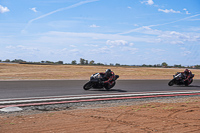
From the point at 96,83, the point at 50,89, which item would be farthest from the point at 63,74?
the point at 96,83

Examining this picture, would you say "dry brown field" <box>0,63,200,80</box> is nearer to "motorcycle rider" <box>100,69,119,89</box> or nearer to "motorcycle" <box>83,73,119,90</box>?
"motorcycle" <box>83,73,119,90</box>

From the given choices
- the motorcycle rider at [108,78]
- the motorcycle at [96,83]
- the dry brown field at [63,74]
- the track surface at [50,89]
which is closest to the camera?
the track surface at [50,89]

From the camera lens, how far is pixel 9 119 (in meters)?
7.11

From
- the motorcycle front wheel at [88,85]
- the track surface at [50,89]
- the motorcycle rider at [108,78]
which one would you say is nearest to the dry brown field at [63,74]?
the track surface at [50,89]

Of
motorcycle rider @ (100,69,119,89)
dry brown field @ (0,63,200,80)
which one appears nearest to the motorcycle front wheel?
motorcycle rider @ (100,69,119,89)

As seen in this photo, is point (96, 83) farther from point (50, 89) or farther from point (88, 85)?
point (50, 89)

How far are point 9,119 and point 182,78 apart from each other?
15718 millimetres

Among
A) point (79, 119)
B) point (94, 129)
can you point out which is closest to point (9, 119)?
point (79, 119)

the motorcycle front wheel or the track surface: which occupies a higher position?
the motorcycle front wheel

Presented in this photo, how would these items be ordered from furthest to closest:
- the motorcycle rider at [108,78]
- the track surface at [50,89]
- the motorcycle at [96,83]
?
the motorcycle rider at [108,78]
the motorcycle at [96,83]
the track surface at [50,89]

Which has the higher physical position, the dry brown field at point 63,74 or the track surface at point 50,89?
the dry brown field at point 63,74

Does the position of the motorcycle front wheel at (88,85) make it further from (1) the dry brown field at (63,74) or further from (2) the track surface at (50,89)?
(1) the dry brown field at (63,74)

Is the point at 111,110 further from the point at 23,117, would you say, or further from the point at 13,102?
the point at 13,102

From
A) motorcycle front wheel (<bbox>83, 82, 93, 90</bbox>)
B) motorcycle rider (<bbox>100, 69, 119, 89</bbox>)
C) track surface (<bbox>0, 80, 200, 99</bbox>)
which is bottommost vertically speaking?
track surface (<bbox>0, 80, 200, 99</bbox>)
